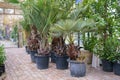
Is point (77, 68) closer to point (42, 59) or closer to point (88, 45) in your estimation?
point (42, 59)

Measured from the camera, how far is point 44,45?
20.1 feet

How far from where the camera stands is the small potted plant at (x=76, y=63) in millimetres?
4902

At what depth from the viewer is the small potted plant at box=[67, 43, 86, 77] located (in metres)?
4.90

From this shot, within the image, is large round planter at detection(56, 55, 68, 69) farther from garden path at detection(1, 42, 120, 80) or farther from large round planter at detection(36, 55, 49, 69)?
large round planter at detection(36, 55, 49, 69)

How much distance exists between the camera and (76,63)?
489 centimetres

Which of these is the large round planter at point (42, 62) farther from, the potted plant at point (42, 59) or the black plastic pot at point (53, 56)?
the black plastic pot at point (53, 56)

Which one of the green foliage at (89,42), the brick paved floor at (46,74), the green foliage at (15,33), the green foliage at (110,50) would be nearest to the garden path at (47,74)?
the brick paved floor at (46,74)

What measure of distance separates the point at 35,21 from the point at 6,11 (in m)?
5.99

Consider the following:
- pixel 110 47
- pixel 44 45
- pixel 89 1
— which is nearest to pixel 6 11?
pixel 44 45

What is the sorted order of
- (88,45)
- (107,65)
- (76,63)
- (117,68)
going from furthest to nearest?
(88,45), (107,65), (117,68), (76,63)

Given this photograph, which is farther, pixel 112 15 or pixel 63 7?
pixel 63 7

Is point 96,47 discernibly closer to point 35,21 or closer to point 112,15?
point 112,15

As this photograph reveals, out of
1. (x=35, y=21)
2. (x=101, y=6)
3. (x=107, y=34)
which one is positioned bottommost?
(x=107, y=34)

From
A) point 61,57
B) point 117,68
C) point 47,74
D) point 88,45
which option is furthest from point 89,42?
point 47,74
